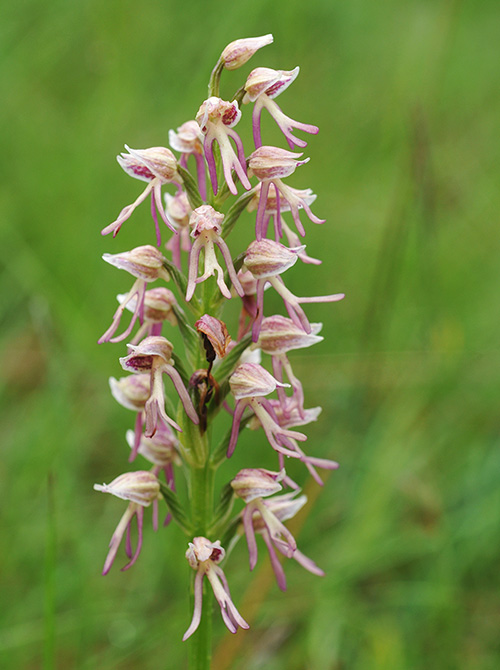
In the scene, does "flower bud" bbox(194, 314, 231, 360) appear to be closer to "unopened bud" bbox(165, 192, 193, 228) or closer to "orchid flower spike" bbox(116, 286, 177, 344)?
"orchid flower spike" bbox(116, 286, 177, 344)

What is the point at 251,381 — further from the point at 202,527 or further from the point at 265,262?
the point at 202,527

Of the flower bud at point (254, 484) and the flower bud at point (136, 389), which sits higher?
the flower bud at point (136, 389)

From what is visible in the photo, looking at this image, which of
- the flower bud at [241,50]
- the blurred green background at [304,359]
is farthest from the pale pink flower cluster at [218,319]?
the blurred green background at [304,359]

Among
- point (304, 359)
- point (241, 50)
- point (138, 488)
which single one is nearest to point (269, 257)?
point (241, 50)

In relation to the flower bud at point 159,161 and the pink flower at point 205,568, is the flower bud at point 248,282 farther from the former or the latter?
the pink flower at point 205,568

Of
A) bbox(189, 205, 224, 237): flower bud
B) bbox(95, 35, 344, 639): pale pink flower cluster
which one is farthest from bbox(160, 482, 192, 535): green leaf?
bbox(189, 205, 224, 237): flower bud

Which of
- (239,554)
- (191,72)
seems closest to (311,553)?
(239,554)

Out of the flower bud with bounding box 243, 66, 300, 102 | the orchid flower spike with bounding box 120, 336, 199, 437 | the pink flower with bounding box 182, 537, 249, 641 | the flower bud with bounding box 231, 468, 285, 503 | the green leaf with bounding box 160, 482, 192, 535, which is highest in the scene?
the flower bud with bounding box 243, 66, 300, 102
